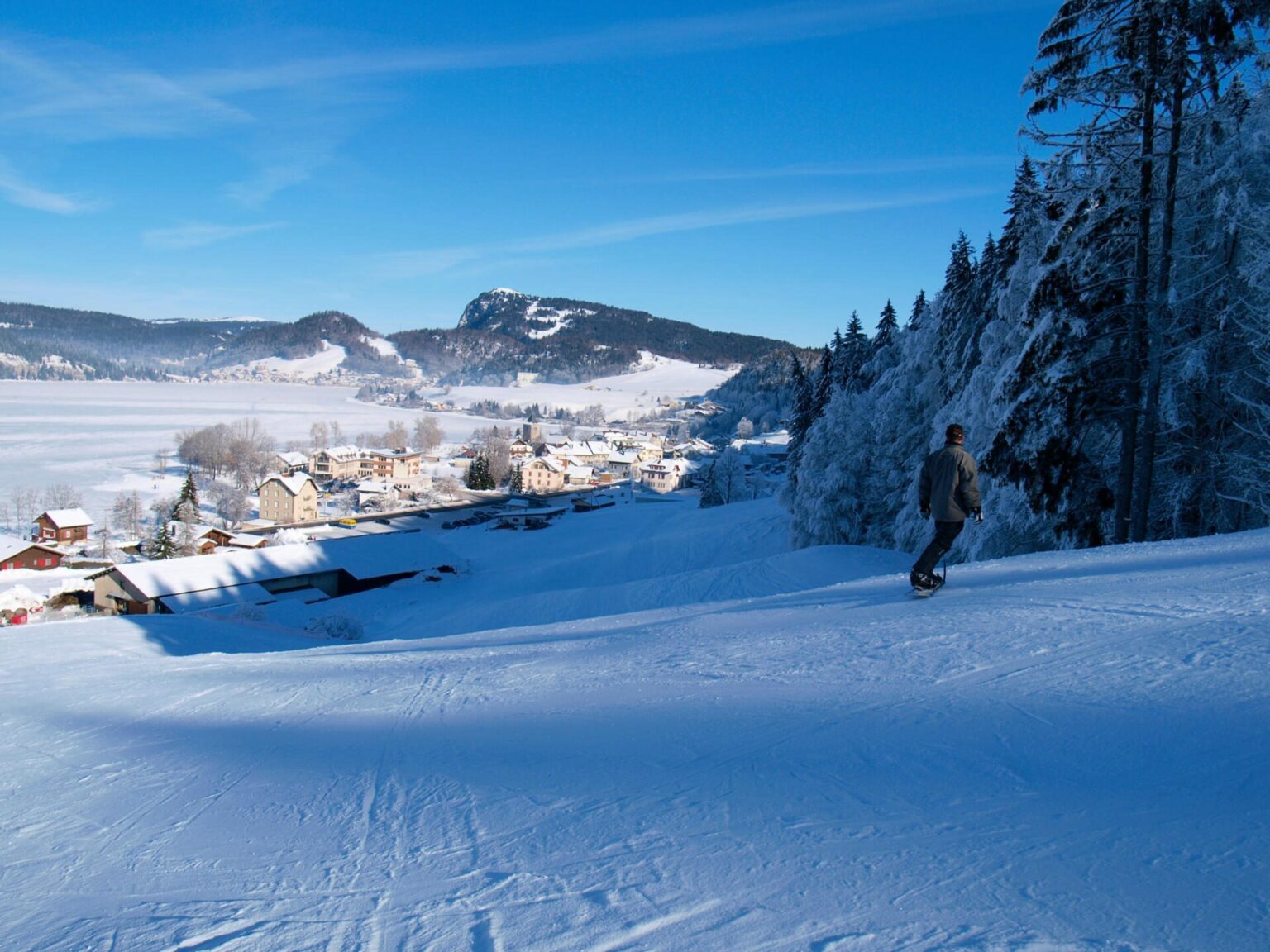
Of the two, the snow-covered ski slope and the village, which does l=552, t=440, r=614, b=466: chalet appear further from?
the snow-covered ski slope

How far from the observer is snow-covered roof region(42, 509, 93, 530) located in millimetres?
49594

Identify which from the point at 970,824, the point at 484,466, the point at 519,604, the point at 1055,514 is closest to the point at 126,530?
the point at 484,466

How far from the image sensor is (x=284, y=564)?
3225 centimetres

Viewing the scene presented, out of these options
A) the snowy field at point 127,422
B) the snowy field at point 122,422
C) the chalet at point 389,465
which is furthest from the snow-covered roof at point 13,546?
the chalet at point 389,465

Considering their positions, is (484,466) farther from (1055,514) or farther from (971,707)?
(971,707)

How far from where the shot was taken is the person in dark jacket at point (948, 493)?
7641 mm

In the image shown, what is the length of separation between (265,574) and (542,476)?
186 ft

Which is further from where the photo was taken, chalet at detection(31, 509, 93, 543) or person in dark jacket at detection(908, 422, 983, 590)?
chalet at detection(31, 509, 93, 543)

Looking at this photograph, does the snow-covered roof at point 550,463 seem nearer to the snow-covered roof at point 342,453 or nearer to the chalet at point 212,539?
the snow-covered roof at point 342,453

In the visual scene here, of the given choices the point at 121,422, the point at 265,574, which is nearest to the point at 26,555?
the point at 265,574

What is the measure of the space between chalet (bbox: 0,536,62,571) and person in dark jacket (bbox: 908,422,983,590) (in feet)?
170

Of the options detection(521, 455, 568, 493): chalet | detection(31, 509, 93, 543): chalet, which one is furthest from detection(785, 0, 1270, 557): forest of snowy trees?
detection(521, 455, 568, 493): chalet

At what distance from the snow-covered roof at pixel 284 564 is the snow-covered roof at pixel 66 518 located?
79.0 feet

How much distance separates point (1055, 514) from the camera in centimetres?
1318
